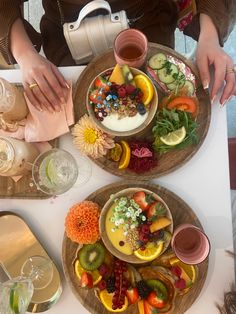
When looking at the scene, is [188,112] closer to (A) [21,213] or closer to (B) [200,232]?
(B) [200,232]

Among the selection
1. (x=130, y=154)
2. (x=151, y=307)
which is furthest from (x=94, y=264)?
(x=130, y=154)

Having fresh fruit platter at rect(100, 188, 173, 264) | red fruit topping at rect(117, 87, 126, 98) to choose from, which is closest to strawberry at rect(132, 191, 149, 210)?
fresh fruit platter at rect(100, 188, 173, 264)

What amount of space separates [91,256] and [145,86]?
44 cm

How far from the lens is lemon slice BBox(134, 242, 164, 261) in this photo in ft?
2.81

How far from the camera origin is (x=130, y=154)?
92 centimetres

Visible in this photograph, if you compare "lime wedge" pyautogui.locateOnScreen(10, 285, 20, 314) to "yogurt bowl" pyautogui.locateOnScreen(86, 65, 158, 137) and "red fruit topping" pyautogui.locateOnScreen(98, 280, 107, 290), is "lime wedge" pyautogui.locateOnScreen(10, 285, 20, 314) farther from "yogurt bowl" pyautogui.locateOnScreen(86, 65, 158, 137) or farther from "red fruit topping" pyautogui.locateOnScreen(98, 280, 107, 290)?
"yogurt bowl" pyautogui.locateOnScreen(86, 65, 158, 137)

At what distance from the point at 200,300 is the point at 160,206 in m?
0.27

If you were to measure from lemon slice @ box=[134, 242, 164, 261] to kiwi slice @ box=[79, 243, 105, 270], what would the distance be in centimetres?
9

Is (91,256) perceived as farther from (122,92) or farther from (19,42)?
(19,42)

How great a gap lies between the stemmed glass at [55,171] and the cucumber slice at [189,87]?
342mm

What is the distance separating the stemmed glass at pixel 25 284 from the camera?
2.59 feet

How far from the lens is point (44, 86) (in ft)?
3.19

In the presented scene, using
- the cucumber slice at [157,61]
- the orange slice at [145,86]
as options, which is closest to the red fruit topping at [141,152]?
the orange slice at [145,86]

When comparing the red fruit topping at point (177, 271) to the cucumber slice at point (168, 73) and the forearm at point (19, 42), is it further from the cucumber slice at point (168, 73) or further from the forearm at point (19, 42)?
the forearm at point (19, 42)
